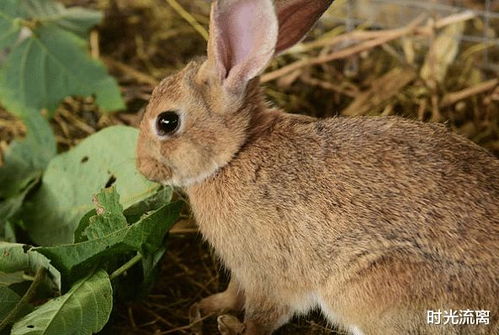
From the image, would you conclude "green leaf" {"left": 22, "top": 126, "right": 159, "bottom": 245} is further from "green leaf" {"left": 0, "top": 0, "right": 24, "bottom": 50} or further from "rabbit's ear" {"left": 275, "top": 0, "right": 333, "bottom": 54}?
"rabbit's ear" {"left": 275, "top": 0, "right": 333, "bottom": 54}

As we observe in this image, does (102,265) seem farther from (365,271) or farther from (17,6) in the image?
(17,6)

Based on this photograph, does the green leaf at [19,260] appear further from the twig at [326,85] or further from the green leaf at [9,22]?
the twig at [326,85]

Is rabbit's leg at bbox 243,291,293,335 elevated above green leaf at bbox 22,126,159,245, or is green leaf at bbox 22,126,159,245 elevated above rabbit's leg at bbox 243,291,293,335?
green leaf at bbox 22,126,159,245

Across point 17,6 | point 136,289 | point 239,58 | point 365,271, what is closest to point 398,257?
point 365,271

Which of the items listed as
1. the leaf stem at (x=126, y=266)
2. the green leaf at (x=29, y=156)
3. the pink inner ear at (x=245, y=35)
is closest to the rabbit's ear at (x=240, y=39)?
the pink inner ear at (x=245, y=35)

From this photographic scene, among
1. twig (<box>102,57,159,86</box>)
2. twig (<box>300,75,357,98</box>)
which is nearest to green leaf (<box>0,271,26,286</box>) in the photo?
twig (<box>102,57,159,86</box>)

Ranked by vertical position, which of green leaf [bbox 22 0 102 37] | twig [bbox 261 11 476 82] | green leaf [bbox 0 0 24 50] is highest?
green leaf [bbox 0 0 24 50]

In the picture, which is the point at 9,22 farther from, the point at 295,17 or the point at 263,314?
the point at 263,314
